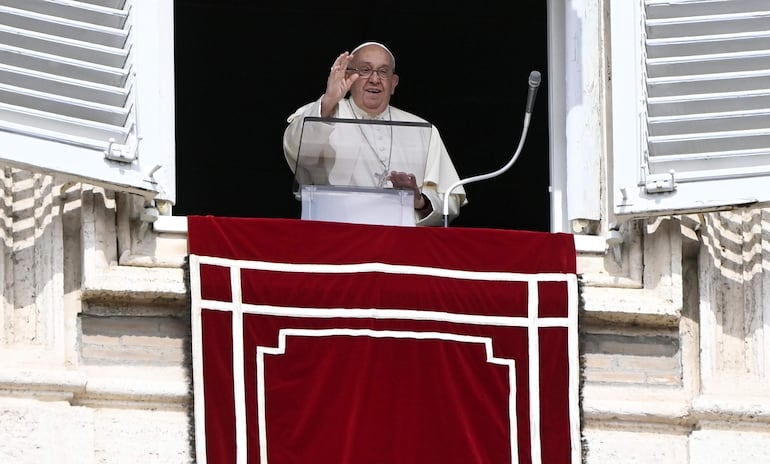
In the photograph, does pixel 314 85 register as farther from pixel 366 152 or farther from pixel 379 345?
pixel 379 345

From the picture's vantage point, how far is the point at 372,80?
34.6 feet

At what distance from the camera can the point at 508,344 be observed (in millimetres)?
9180

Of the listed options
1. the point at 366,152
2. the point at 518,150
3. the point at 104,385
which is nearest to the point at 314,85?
the point at 366,152

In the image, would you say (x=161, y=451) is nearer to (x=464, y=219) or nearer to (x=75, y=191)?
(x=75, y=191)

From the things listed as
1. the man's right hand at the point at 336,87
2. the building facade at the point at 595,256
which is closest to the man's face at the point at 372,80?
the man's right hand at the point at 336,87

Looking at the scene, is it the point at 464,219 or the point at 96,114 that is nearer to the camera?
the point at 96,114

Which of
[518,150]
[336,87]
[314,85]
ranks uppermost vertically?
[314,85]

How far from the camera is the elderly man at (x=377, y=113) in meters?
10.0

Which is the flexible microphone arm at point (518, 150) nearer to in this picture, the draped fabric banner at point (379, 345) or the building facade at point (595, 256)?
the building facade at point (595, 256)

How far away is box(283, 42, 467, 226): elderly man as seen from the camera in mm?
10016

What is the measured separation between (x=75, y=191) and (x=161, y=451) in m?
0.85

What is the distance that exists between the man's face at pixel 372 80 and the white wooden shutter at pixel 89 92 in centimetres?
135

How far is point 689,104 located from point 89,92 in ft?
5.88

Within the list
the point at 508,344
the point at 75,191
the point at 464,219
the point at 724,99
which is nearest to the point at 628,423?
the point at 508,344
